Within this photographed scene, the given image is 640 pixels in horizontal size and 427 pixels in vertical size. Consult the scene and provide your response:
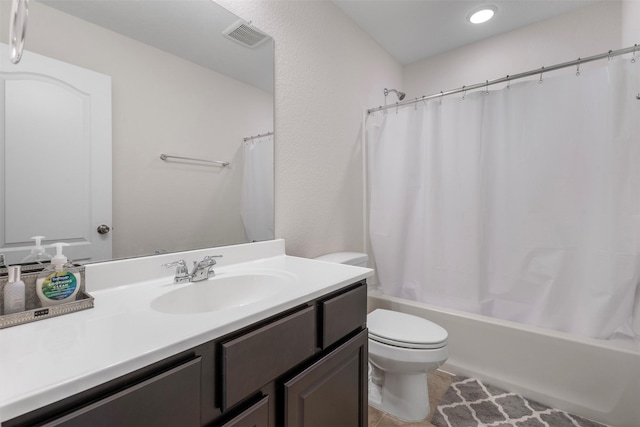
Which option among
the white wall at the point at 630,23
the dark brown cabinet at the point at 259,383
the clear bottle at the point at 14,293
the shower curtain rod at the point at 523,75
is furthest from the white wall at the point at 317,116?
the white wall at the point at 630,23

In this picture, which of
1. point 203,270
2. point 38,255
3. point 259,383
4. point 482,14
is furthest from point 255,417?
point 482,14

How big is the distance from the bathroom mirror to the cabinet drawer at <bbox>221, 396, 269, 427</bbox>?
2.21ft

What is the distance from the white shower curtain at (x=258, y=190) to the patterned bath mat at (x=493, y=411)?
1.28 meters

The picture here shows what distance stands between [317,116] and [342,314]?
1.23m

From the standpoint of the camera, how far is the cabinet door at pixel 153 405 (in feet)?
1.51

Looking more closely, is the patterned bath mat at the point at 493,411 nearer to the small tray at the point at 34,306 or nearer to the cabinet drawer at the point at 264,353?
the cabinet drawer at the point at 264,353

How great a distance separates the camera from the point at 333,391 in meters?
0.95

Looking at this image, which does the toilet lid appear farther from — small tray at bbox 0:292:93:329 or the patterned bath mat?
small tray at bbox 0:292:93:329

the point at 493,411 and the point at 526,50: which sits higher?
the point at 526,50

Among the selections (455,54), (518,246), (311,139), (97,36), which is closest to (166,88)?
(97,36)

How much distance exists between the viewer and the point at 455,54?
2.50 meters

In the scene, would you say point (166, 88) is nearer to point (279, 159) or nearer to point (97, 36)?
point (97, 36)

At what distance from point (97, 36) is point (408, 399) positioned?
1.98 metres

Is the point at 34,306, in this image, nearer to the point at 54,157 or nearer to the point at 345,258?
the point at 54,157
